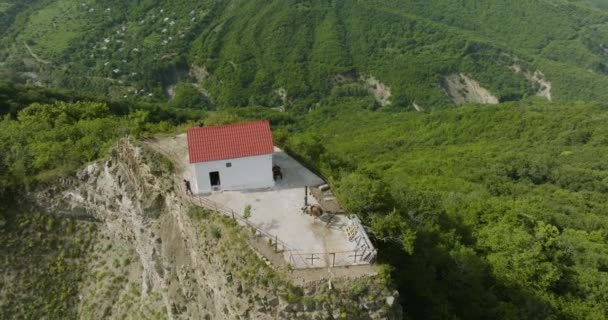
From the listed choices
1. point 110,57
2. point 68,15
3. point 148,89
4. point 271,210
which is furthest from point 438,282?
point 68,15

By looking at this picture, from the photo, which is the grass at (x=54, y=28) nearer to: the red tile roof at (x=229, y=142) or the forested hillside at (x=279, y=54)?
the forested hillside at (x=279, y=54)

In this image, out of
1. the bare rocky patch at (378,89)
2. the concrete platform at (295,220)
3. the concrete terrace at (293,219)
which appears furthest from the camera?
the bare rocky patch at (378,89)

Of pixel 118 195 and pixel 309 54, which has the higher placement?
pixel 118 195

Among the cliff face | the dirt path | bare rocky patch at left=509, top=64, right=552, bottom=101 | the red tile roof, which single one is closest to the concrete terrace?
the cliff face

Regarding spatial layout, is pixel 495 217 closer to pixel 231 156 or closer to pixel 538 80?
pixel 231 156

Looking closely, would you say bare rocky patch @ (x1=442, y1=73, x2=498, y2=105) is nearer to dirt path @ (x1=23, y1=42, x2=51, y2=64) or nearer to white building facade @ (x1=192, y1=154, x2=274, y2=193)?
dirt path @ (x1=23, y1=42, x2=51, y2=64)

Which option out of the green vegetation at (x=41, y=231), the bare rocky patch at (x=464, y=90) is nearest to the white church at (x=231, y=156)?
the green vegetation at (x=41, y=231)

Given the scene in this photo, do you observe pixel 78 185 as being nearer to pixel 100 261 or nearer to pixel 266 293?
pixel 100 261
